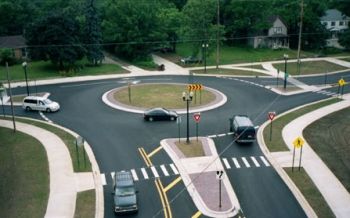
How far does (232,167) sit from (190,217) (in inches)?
329

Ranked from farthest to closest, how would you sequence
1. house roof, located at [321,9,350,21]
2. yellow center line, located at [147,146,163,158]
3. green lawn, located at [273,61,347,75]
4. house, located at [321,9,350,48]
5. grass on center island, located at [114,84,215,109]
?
house roof, located at [321,9,350,21] < house, located at [321,9,350,48] < green lawn, located at [273,61,347,75] < grass on center island, located at [114,84,215,109] < yellow center line, located at [147,146,163,158]

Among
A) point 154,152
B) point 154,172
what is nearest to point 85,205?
point 154,172

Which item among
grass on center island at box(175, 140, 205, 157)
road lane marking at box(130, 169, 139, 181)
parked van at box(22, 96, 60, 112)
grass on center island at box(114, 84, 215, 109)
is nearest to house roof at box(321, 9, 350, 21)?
grass on center island at box(114, 84, 215, 109)

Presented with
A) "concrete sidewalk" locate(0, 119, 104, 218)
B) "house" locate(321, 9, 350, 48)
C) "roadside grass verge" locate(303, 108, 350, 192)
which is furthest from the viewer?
"house" locate(321, 9, 350, 48)

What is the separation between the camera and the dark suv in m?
27.4

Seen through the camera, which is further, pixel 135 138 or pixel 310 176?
pixel 135 138

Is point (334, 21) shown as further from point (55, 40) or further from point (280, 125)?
point (280, 125)

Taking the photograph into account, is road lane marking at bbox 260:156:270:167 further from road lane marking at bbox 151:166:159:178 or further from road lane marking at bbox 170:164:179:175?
road lane marking at bbox 151:166:159:178

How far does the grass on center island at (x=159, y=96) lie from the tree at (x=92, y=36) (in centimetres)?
1718

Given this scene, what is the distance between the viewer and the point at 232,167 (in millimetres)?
34750

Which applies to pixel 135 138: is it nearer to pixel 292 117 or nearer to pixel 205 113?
pixel 205 113

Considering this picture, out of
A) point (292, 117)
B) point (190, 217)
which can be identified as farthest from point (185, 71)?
point (190, 217)

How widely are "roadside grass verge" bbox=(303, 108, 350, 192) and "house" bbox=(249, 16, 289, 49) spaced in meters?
47.6

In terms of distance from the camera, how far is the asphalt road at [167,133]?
29.3 metres
